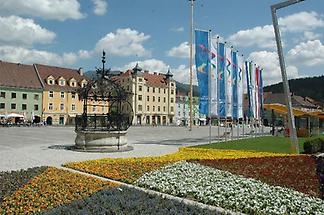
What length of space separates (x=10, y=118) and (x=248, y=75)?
5073cm

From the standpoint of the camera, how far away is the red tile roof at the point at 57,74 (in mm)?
A: 73144

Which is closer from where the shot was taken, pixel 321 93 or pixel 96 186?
pixel 96 186

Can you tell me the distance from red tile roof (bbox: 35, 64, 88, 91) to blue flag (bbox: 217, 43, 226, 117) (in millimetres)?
52818

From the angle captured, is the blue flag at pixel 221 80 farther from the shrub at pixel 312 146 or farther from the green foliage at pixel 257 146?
the shrub at pixel 312 146

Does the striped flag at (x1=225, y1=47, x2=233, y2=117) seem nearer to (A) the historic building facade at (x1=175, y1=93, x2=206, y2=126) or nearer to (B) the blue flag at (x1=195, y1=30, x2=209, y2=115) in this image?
(B) the blue flag at (x1=195, y1=30, x2=209, y2=115)

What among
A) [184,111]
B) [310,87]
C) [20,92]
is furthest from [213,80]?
[310,87]

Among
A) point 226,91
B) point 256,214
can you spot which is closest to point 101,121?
point 226,91

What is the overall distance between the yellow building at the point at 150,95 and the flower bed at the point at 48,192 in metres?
79.1

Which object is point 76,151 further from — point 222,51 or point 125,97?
point 222,51

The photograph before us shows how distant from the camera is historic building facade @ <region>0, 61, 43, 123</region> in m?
66.5

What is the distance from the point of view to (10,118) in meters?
65.5

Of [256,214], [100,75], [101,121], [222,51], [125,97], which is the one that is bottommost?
[256,214]

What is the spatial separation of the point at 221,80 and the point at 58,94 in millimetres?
54237

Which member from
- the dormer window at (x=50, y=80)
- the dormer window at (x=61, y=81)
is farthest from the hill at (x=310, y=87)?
the dormer window at (x=50, y=80)
